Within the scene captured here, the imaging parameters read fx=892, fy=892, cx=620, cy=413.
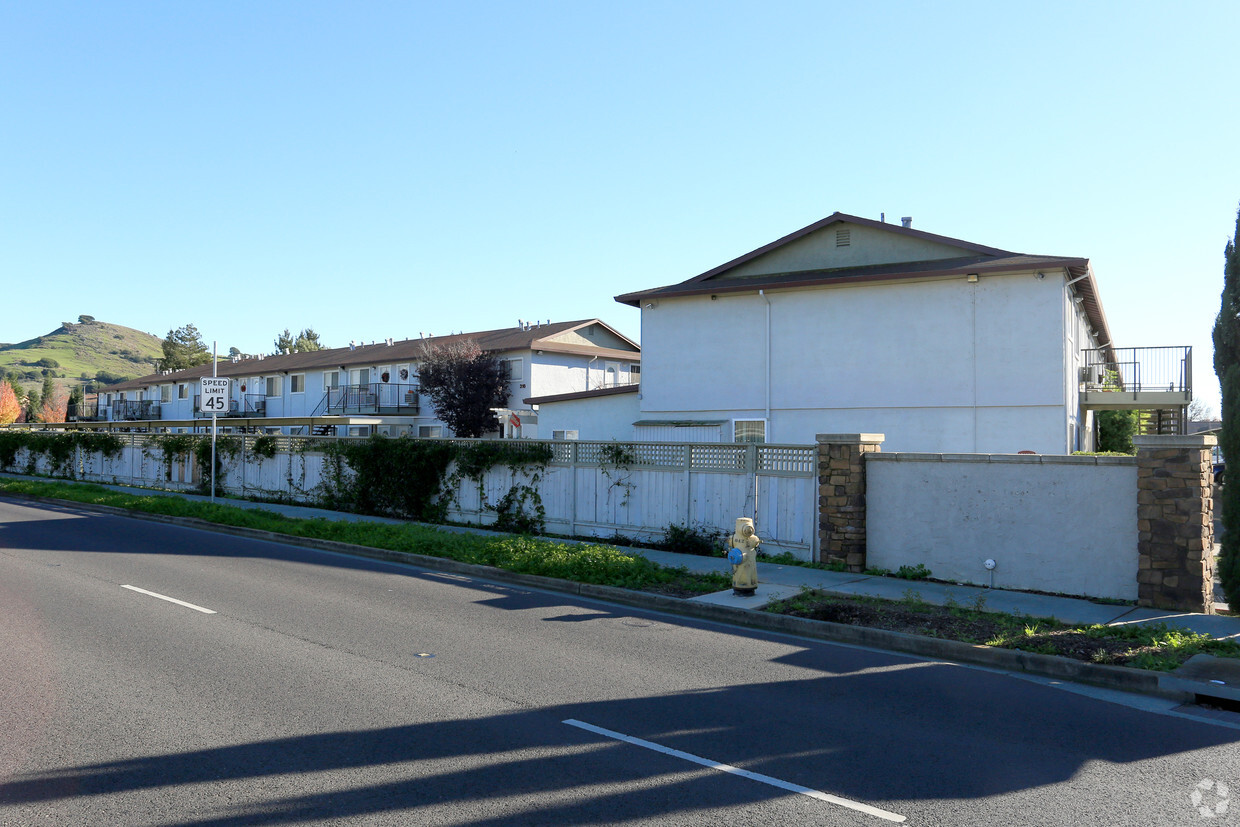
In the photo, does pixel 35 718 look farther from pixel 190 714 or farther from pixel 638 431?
pixel 638 431

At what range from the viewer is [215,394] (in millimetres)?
22297

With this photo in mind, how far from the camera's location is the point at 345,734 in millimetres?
5742

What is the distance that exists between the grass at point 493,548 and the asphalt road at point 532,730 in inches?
78.2

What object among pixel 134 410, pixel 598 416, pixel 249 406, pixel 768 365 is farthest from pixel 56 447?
pixel 134 410

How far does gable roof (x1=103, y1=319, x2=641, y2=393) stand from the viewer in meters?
41.6

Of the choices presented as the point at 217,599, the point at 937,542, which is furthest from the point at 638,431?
the point at 217,599

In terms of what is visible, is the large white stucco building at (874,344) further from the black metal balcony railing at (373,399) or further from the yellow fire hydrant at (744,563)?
the black metal balcony railing at (373,399)

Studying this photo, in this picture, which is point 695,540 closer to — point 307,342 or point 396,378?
point 396,378

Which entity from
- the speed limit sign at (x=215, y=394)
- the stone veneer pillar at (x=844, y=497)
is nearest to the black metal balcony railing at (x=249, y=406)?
the speed limit sign at (x=215, y=394)

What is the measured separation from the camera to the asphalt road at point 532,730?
475 cm

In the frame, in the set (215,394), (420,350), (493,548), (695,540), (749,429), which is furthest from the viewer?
(420,350)

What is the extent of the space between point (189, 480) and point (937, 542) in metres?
24.5

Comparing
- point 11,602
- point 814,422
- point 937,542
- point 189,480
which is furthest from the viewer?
point 189,480

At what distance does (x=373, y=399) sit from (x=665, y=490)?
33713mm
